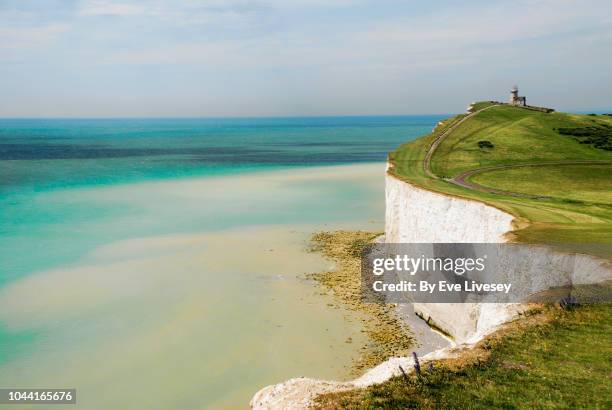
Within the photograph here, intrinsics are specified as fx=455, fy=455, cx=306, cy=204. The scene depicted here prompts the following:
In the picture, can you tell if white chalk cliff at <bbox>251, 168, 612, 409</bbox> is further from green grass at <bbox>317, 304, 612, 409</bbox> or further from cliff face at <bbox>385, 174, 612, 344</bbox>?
green grass at <bbox>317, 304, 612, 409</bbox>

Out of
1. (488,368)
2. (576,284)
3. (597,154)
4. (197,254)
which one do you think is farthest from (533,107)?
(488,368)

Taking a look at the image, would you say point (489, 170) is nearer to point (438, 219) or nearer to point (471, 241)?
point (438, 219)

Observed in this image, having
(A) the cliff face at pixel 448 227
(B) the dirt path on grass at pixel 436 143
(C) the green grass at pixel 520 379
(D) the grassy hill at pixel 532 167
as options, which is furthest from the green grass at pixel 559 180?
(C) the green grass at pixel 520 379

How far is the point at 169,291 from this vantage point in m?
30.5

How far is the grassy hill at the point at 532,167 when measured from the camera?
22000 millimetres

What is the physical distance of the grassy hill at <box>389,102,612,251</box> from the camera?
22.0m

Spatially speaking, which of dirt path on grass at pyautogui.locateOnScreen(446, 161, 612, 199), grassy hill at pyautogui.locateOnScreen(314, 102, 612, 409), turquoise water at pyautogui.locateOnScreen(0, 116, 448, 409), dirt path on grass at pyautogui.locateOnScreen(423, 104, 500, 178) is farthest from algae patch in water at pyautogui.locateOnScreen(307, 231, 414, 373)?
dirt path on grass at pyautogui.locateOnScreen(446, 161, 612, 199)

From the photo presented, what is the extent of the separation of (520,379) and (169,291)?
24.0m

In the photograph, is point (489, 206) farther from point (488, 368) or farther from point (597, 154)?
point (597, 154)

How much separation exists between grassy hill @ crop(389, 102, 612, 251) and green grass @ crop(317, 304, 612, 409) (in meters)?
5.53

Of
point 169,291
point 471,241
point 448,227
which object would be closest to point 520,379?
point 471,241

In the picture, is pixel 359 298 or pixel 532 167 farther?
pixel 532 167

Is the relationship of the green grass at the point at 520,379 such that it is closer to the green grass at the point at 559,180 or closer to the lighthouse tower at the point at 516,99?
the green grass at the point at 559,180

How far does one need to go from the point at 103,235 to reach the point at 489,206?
115 ft
